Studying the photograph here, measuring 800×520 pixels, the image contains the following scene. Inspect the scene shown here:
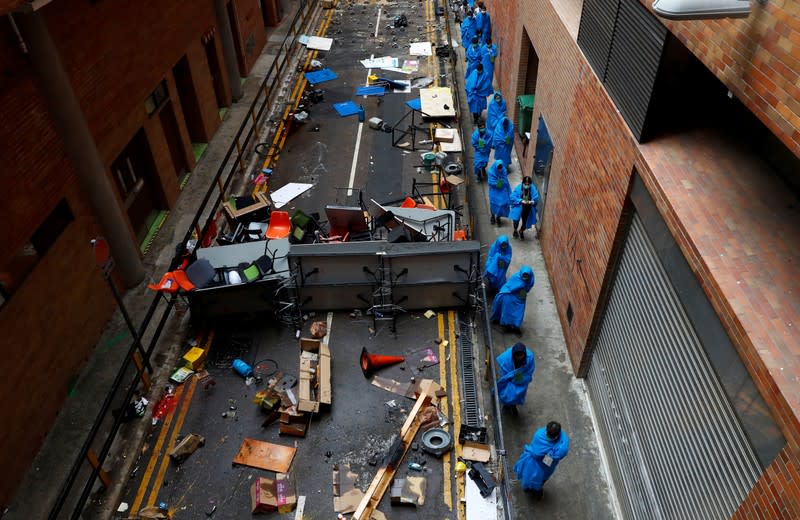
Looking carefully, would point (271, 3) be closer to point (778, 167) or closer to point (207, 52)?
point (207, 52)

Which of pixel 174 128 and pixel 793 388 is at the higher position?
pixel 793 388

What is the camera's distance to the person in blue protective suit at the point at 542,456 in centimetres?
723

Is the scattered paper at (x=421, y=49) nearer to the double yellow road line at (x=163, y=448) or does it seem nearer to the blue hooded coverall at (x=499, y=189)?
the blue hooded coverall at (x=499, y=189)

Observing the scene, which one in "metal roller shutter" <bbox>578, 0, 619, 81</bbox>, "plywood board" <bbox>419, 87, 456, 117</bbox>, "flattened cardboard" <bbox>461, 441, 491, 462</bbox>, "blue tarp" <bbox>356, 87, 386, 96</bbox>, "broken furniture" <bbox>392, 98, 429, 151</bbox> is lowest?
"flattened cardboard" <bbox>461, 441, 491, 462</bbox>

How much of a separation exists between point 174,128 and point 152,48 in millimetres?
2144

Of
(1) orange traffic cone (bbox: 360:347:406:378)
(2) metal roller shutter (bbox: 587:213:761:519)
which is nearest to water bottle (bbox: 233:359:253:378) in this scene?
(1) orange traffic cone (bbox: 360:347:406:378)

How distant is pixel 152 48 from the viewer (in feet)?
41.7

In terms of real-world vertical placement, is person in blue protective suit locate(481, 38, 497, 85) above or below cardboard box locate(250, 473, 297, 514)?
above

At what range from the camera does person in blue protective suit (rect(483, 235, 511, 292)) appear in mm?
10445

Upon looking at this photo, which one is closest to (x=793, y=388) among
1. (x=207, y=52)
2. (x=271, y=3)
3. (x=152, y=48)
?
(x=152, y=48)

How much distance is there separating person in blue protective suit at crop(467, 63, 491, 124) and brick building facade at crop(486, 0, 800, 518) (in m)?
4.84

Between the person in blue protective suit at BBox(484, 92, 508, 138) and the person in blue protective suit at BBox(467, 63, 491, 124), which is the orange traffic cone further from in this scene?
the person in blue protective suit at BBox(467, 63, 491, 124)

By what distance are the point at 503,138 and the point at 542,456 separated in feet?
26.5

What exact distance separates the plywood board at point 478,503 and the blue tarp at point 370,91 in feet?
47.3
